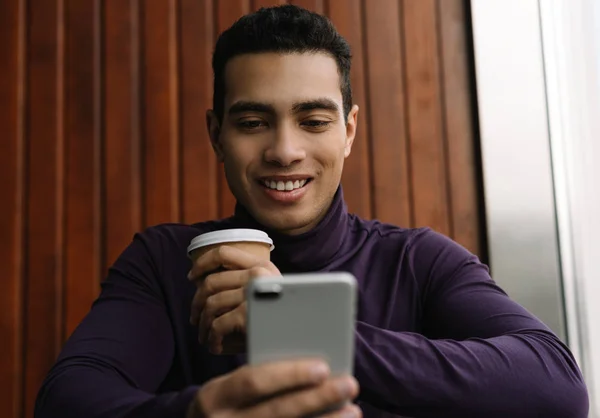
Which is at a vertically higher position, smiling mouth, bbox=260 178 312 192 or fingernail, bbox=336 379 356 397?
smiling mouth, bbox=260 178 312 192

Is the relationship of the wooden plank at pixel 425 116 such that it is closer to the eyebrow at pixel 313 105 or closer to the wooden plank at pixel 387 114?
the wooden plank at pixel 387 114

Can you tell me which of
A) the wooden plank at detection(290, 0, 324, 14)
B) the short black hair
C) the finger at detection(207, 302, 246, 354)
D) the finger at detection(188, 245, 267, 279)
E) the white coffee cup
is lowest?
the finger at detection(207, 302, 246, 354)

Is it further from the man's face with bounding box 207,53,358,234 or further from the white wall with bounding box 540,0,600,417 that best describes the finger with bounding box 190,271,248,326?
the white wall with bounding box 540,0,600,417

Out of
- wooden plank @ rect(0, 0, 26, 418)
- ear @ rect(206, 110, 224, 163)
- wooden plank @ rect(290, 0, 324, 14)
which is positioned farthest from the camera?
wooden plank @ rect(290, 0, 324, 14)

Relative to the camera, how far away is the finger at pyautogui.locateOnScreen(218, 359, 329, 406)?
0.50 meters

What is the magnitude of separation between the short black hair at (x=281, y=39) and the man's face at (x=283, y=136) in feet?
0.07

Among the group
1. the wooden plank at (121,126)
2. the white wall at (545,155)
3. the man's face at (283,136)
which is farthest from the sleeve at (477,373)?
the wooden plank at (121,126)

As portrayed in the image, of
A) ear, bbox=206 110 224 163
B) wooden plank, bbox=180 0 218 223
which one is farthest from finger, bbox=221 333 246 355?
wooden plank, bbox=180 0 218 223

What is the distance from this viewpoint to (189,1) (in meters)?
1.81

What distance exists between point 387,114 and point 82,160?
830 mm

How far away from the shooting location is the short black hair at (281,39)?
1.16 m

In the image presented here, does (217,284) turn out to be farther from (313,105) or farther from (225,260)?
(313,105)

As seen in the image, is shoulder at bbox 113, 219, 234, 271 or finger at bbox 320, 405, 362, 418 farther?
shoulder at bbox 113, 219, 234, 271

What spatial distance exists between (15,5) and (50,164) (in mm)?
463
